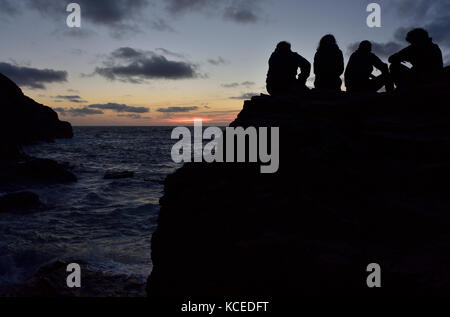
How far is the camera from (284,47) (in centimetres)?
782

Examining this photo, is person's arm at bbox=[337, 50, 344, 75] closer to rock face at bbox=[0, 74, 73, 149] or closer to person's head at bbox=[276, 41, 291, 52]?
person's head at bbox=[276, 41, 291, 52]

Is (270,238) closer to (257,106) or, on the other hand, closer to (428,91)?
(257,106)

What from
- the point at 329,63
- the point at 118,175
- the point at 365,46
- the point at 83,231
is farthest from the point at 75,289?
the point at 118,175

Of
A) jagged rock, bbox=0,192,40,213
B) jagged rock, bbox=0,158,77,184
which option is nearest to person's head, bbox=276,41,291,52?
jagged rock, bbox=0,192,40,213

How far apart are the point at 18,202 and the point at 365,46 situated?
18.5m

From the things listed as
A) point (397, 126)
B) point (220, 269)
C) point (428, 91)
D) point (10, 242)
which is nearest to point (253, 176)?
point (220, 269)

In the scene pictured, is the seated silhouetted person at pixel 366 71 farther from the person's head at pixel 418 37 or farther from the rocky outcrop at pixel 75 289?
the rocky outcrop at pixel 75 289

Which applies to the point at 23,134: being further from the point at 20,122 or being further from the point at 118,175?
the point at 118,175

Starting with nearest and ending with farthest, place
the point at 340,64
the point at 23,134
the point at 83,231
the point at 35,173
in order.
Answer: the point at 340,64, the point at 83,231, the point at 35,173, the point at 23,134

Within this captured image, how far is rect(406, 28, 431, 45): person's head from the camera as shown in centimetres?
680

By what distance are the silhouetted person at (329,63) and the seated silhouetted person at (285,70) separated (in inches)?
13.5

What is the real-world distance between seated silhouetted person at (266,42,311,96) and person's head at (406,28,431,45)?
251 cm

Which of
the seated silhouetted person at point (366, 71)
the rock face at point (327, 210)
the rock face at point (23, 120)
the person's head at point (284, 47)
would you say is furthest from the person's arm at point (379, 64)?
the rock face at point (23, 120)

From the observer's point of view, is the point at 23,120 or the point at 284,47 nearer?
the point at 284,47
